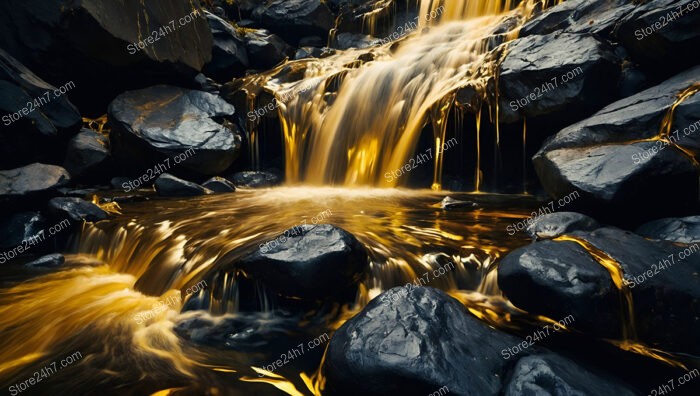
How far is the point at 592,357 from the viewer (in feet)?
8.43

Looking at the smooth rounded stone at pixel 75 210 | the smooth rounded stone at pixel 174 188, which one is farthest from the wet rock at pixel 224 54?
the smooth rounded stone at pixel 75 210

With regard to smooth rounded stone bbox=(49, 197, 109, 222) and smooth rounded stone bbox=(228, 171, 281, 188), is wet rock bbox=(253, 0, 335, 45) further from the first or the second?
smooth rounded stone bbox=(49, 197, 109, 222)

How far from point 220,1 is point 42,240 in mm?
16062

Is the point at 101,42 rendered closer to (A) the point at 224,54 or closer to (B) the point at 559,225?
(A) the point at 224,54

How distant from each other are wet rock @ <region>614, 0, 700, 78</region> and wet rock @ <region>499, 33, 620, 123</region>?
38 centimetres

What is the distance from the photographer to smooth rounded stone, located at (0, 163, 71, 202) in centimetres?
579

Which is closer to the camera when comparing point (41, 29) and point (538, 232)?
point (538, 232)

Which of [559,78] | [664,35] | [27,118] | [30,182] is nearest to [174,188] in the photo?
[30,182]

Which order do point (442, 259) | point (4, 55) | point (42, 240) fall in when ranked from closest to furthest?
point (442, 259)
point (42, 240)
point (4, 55)

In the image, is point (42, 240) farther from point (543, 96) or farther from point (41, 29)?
point (543, 96)

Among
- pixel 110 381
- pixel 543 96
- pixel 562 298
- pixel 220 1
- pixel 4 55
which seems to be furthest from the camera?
pixel 220 1

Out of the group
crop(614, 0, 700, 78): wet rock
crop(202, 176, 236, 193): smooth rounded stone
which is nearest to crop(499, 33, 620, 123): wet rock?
crop(614, 0, 700, 78): wet rock

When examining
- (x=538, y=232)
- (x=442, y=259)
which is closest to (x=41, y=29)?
(x=442, y=259)

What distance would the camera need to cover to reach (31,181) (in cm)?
607
